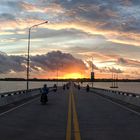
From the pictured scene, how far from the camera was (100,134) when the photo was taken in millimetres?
15516

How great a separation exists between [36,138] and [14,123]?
499 centimetres

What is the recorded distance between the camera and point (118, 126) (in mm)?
18156

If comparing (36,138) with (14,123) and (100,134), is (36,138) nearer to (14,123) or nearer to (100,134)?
(100,134)

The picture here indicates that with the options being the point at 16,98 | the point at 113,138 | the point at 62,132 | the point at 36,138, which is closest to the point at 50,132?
the point at 62,132

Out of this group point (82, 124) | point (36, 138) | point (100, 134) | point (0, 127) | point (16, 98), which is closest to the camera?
point (36, 138)

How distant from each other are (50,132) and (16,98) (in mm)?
27577

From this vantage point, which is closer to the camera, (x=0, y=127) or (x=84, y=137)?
(x=84, y=137)

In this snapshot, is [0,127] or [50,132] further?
[0,127]

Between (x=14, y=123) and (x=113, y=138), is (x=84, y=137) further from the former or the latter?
(x=14, y=123)

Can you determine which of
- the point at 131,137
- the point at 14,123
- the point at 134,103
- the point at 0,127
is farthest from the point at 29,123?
the point at 134,103

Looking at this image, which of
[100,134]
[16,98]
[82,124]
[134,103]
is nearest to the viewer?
[100,134]

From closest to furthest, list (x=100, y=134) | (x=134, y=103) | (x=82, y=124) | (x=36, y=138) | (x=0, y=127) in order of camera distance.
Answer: (x=36, y=138) → (x=100, y=134) → (x=0, y=127) → (x=82, y=124) → (x=134, y=103)

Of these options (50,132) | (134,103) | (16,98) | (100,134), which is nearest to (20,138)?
(50,132)

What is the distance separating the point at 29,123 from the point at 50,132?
341 centimetres
